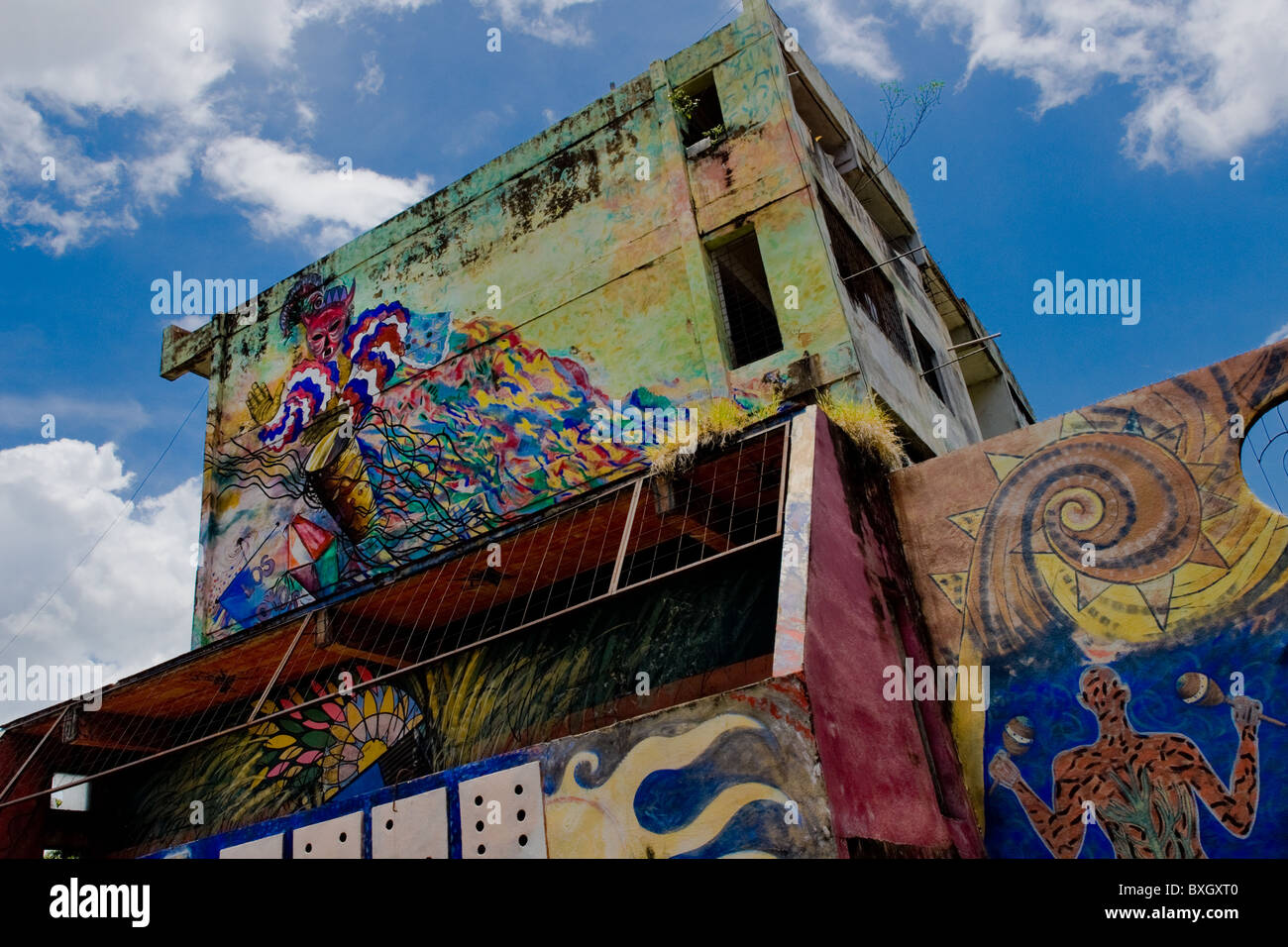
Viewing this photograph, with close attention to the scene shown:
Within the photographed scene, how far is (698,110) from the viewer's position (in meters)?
13.3

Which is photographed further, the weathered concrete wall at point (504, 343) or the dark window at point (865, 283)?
the dark window at point (865, 283)

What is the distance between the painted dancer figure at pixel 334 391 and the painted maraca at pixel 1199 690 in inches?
378

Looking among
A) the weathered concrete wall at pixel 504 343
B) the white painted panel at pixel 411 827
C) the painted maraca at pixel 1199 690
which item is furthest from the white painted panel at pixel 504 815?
the painted maraca at pixel 1199 690

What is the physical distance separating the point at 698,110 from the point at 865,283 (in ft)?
11.2

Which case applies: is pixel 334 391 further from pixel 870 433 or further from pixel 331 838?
pixel 870 433

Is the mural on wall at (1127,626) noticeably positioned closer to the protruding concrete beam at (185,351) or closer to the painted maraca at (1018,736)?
the painted maraca at (1018,736)

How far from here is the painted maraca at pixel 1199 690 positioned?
22.5ft

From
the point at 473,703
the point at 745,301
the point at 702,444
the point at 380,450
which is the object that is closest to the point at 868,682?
the point at 702,444

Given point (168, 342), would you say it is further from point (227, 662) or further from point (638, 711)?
point (638, 711)

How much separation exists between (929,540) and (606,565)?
3.27 metres

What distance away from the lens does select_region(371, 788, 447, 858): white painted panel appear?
6.83m

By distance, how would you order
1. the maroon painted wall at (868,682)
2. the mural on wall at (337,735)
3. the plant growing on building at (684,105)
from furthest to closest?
the plant growing on building at (684,105)
the mural on wall at (337,735)
the maroon painted wall at (868,682)

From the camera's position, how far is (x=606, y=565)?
9914 millimetres
